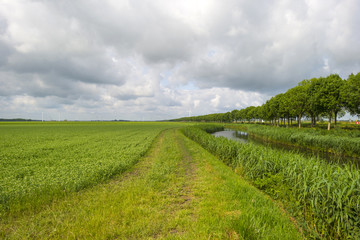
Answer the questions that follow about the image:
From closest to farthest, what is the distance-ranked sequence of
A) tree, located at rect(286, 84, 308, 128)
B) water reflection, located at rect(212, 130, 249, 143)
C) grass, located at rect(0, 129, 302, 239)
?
1. grass, located at rect(0, 129, 302, 239)
2. water reflection, located at rect(212, 130, 249, 143)
3. tree, located at rect(286, 84, 308, 128)

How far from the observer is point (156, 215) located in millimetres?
5016

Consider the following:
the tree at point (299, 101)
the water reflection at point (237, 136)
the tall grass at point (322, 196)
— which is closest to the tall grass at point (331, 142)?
the water reflection at point (237, 136)

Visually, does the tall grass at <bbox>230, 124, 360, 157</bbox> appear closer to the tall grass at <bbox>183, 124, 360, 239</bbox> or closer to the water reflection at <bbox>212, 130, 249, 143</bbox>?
the water reflection at <bbox>212, 130, 249, 143</bbox>

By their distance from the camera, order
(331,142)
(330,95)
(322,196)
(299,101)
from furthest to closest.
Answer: (299,101) → (330,95) → (331,142) → (322,196)

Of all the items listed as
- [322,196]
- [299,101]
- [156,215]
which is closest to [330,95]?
[299,101]

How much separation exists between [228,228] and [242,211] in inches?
44.3

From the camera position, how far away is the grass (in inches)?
161

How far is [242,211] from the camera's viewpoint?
5016 mm

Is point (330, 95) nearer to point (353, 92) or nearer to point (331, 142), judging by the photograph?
point (353, 92)

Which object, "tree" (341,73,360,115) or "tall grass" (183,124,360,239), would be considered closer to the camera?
"tall grass" (183,124,360,239)

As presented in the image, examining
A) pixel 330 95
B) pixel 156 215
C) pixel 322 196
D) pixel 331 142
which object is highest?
pixel 330 95

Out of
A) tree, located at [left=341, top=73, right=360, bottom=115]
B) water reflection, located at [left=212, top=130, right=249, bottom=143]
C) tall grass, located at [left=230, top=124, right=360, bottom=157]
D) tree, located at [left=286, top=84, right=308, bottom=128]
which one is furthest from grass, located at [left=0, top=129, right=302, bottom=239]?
tree, located at [left=286, top=84, right=308, bottom=128]

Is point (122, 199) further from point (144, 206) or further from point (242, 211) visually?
point (242, 211)

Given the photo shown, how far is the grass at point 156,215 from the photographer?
4094mm
